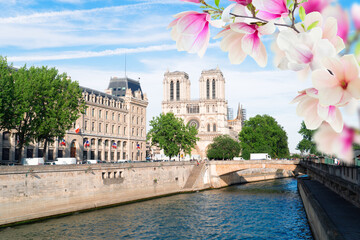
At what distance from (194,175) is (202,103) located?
66028mm

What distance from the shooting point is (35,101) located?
43531mm

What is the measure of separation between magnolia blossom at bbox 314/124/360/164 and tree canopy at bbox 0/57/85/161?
4017 centimetres

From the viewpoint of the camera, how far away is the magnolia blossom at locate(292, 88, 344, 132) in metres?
1.56

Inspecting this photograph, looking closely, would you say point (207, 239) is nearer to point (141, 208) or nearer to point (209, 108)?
point (141, 208)

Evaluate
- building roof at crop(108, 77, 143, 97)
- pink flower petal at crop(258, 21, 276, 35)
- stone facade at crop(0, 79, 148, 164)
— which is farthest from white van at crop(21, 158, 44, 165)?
building roof at crop(108, 77, 143, 97)

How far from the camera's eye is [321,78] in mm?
1449

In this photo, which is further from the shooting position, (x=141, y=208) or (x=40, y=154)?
(x=40, y=154)

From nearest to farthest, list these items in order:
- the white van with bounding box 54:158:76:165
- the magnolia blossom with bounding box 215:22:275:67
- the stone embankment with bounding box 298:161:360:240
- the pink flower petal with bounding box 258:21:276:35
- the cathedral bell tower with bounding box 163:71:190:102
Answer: the pink flower petal with bounding box 258:21:276:35
the magnolia blossom with bounding box 215:22:275:67
the stone embankment with bounding box 298:161:360:240
the white van with bounding box 54:158:76:165
the cathedral bell tower with bounding box 163:71:190:102

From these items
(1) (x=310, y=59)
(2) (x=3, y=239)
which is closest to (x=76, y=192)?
(2) (x=3, y=239)

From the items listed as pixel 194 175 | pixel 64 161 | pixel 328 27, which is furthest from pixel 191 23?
pixel 194 175

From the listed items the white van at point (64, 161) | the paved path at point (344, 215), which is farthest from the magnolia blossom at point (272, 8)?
the white van at point (64, 161)

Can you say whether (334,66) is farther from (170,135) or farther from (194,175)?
(170,135)

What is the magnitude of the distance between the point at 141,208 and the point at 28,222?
13.4 metres

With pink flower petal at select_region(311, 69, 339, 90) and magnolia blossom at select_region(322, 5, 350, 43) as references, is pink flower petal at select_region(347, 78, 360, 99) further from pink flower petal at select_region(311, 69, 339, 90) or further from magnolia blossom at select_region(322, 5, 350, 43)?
magnolia blossom at select_region(322, 5, 350, 43)
